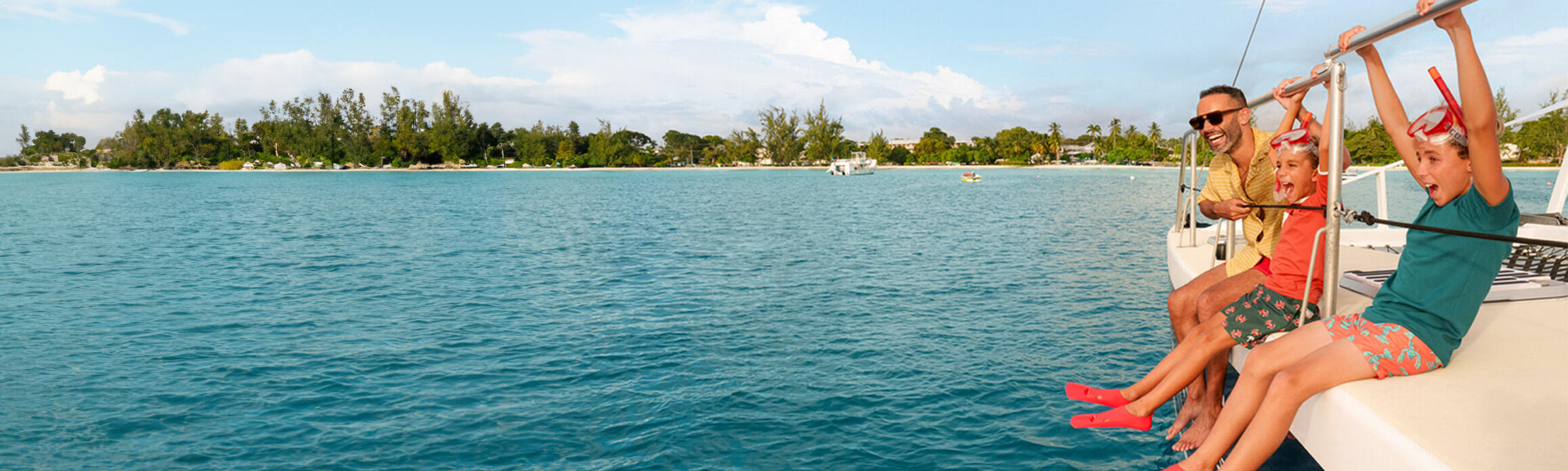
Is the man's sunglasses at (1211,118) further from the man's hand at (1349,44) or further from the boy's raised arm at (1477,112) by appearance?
the boy's raised arm at (1477,112)

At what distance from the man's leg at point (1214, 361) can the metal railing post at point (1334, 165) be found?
0.72m

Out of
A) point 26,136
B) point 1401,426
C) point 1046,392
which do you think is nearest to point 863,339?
point 1046,392

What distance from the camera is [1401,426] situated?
2812 mm

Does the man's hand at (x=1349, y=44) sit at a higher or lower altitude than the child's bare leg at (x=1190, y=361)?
higher

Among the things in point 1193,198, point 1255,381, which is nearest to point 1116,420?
point 1255,381

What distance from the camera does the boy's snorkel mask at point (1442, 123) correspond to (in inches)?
118

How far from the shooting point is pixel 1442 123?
3.00 meters

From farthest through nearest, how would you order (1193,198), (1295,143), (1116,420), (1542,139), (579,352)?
1. (1542,139)
2. (579,352)
3. (1193,198)
4. (1116,420)
5. (1295,143)

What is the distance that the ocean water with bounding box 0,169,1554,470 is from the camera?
6914 millimetres

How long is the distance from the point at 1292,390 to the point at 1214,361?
136cm

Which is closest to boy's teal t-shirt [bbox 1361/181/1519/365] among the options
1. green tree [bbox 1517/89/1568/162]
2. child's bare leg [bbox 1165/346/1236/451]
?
child's bare leg [bbox 1165/346/1236/451]

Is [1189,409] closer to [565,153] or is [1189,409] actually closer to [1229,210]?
[1229,210]

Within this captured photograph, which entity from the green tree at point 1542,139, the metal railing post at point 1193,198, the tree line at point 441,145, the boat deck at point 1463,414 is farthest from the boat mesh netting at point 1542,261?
the tree line at point 441,145

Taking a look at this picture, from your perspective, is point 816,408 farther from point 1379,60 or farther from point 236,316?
point 236,316
